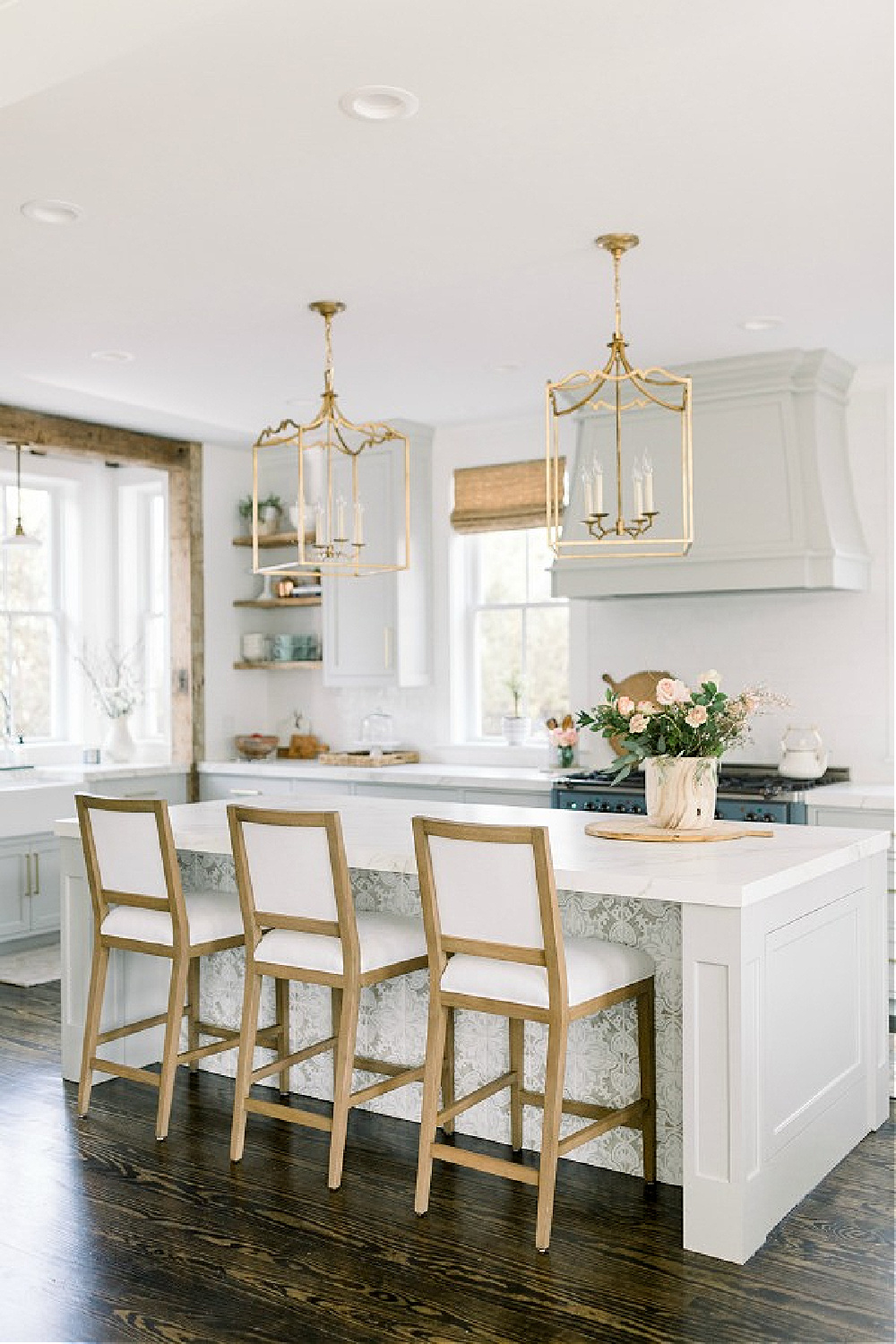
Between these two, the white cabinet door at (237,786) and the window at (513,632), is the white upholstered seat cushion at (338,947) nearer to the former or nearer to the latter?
the white cabinet door at (237,786)

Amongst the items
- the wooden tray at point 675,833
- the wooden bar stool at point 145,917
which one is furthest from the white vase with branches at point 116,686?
the wooden tray at point 675,833

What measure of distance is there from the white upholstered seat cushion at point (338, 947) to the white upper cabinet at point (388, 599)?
337cm

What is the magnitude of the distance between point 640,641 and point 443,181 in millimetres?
3220

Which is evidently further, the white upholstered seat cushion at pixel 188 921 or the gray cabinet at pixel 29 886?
the gray cabinet at pixel 29 886

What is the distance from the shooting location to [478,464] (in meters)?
7.04

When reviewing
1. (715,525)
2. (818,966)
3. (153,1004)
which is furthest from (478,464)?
(818,966)

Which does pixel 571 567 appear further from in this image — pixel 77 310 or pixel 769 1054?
pixel 769 1054

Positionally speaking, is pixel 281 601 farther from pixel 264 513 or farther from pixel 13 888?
pixel 13 888

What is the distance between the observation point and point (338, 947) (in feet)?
11.5

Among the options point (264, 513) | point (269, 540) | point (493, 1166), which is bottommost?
point (493, 1166)

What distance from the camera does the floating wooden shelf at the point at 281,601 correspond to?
741cm

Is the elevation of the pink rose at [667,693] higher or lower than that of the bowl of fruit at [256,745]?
higher

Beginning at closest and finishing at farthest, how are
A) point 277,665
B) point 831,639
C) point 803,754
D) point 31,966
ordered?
point 803,754 → point 831,639 → point 31,966 → point 277,665

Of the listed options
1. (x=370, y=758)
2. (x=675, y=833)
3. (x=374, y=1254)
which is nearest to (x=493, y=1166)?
(x=374, y=1254)
